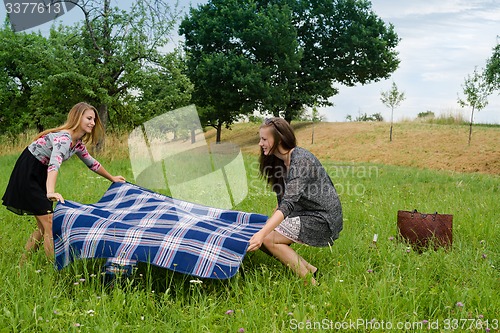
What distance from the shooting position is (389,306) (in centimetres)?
306

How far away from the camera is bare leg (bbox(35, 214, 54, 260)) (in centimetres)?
397

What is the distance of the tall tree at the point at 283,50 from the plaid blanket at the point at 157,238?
20.6 m

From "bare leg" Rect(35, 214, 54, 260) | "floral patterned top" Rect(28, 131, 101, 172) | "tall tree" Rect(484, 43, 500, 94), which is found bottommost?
"bare leg" Rect(35, 214, 54, 260)

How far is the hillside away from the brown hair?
14255 mm

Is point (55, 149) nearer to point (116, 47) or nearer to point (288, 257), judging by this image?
point (288, 257)

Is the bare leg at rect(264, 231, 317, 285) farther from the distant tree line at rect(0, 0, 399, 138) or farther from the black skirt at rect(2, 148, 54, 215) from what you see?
the distant tree line at rect(0, 0, 399, 138)

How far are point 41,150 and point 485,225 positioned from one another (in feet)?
15.2

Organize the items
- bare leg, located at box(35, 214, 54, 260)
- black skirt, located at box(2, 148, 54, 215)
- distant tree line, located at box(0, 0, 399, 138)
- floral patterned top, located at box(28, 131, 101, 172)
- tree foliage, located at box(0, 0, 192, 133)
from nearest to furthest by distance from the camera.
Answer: floral patterned top, located at box(28, 131, 101, 172) < bare leg, located at box(35, 214, 54, 260) < black skirt, located at box(2, 148, 54, 215) < tree foliage, located at box(0, 0, 192, 133) < distant tree line, located at box(0, 0, 399, 138)

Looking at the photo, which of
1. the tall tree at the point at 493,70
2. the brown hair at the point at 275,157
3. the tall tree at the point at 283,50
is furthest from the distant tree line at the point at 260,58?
the brown hair at the point at 275,157

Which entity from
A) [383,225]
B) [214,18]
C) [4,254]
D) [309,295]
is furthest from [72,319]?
[214,18]

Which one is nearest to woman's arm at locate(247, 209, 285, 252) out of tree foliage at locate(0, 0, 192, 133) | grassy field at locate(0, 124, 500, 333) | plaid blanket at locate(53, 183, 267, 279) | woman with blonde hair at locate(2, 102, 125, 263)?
plaid blanket at locate(53, 183, 267, 279)

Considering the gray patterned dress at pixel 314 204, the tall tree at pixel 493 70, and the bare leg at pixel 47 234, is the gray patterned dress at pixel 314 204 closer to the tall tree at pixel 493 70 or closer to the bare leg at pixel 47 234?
the bare leg at pixel 47 234

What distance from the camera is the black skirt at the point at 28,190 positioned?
13.4ft

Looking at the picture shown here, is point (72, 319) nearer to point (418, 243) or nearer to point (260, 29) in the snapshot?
point (418, 243)
